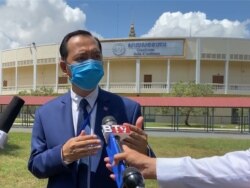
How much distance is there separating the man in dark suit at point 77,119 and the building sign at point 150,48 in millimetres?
51330

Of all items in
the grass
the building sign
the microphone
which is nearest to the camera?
the microphone

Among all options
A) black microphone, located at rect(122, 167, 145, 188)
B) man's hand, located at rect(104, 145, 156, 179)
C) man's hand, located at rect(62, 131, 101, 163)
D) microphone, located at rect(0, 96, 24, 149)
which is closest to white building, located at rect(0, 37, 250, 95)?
man's hand, located at rect(62, 131, 101, 163)

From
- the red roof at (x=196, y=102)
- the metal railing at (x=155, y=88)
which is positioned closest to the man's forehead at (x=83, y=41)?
the red roof at (x=196, y=102)

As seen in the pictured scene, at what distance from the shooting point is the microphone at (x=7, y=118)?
2.07 m

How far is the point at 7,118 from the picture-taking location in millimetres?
2129

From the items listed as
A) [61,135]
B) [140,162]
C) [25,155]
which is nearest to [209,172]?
[140,162]

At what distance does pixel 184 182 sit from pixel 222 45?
54.7 meters

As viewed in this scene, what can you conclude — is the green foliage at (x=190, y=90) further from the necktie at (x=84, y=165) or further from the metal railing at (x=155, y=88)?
the necktie at (x=84, y=165)

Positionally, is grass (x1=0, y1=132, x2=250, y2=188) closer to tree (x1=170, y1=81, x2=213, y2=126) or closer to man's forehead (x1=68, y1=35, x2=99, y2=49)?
man's forehead (x1=68, y1=35, x2=99, y2=49)

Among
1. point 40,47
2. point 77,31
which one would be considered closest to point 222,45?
point 40,47

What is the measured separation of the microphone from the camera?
2066mm

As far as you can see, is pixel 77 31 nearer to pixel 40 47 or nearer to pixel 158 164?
pixel 158 164

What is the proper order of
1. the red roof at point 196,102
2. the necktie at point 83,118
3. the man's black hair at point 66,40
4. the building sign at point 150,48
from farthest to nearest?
the building sign at point 150,48, the red roof at point 196,102, the man's black hair at point 66,40, the necktie at point 83,118

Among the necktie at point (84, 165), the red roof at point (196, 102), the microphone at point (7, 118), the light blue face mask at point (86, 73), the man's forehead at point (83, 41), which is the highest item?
the man's forehead at point (83, 41)
